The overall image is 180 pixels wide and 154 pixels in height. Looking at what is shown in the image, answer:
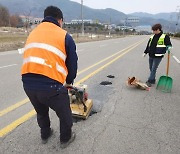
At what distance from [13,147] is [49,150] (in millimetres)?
508

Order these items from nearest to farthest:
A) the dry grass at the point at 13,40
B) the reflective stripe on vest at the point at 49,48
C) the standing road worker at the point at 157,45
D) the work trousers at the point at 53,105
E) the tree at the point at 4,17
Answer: the reflective stripe on vest at the point at 49,48 < the work trousers at the point at 53,105 < the standing road worker at the point at 157,45 < the dry grass at the point at 13,40 < the tree at the point at 4,17

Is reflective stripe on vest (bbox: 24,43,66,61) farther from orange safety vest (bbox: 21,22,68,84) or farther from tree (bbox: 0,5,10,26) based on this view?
tree (bbox: 0,5,10,26)

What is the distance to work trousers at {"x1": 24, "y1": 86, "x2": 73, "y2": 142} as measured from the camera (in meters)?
3.30

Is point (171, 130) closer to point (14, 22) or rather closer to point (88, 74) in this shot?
Answer: point (88, 74)

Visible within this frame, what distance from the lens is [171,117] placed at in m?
5.10

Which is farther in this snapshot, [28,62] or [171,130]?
[171,130]

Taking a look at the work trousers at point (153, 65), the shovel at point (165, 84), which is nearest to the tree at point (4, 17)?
the work trousers at point (153, 65)

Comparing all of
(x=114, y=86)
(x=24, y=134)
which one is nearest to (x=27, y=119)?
(x=24, y=134)

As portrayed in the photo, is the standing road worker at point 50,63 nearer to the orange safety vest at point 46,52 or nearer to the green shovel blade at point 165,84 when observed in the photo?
the orange safety vest at point 46,52

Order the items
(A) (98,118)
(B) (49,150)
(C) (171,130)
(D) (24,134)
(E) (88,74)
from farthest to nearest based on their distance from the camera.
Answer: (E) (88,74) → (A) (98,118) → (C) (171,130) → (D) (24,134) → (B) (49,150)

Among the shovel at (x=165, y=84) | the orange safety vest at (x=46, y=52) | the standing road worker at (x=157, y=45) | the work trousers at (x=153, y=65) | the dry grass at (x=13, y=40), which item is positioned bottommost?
the dry grass at (x=13, y=40)

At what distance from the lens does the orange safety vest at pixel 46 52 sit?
317 cm

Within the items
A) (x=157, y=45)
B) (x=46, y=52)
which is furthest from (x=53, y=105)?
(x=157, y=45)

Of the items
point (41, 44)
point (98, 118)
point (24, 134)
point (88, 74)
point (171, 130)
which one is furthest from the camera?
point (88, 74)
